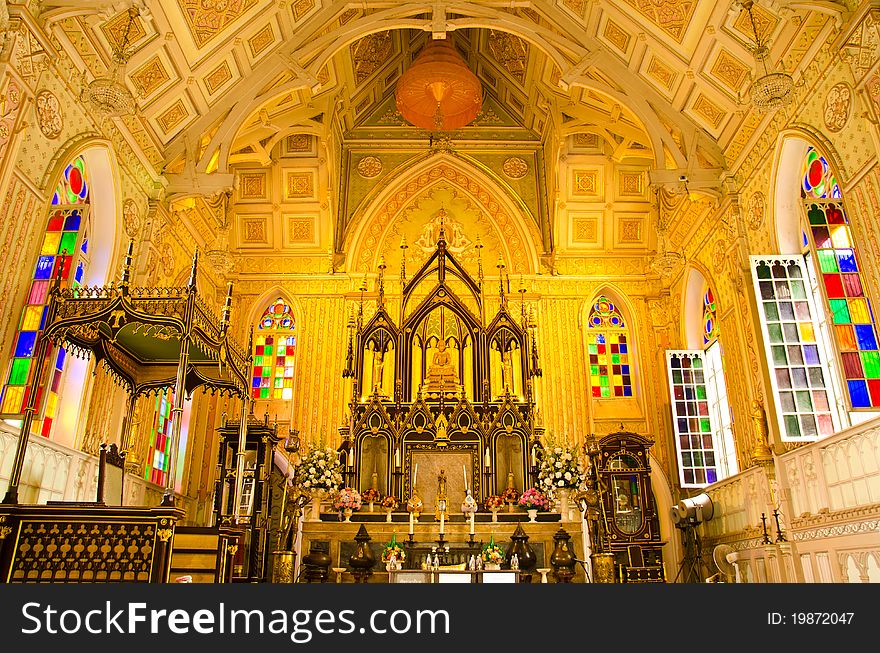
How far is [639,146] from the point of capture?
15.3 m

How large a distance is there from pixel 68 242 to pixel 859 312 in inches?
430

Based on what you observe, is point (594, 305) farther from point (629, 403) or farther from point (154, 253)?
point (154, 253)

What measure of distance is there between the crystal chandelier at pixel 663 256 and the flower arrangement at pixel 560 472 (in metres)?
5.21

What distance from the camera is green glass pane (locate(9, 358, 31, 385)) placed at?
7633 mm

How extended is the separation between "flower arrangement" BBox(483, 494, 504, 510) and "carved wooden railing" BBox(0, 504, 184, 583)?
265 inches

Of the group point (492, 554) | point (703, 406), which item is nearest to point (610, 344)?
point (703, 406)

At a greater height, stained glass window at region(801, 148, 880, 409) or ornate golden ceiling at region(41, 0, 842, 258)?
→ ornate golden ceiling at region(41, 0, 842, 258)

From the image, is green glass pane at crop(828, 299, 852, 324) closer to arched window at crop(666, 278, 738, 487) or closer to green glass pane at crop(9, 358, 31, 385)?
arched window at crop(666, 278, 738, 487)

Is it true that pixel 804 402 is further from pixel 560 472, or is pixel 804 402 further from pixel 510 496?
pixel 510 496

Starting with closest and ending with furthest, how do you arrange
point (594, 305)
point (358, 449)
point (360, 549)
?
point (360, 549), point (358, 449), point (594, 305)

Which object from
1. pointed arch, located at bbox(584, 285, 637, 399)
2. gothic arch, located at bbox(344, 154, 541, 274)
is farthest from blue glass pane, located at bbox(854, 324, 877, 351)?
gothic arch, located at bbox(344, 154, 541, 274)

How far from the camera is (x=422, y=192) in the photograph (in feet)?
59.1

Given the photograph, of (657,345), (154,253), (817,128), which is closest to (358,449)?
(154,253)

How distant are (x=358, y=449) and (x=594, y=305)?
7.67 m
